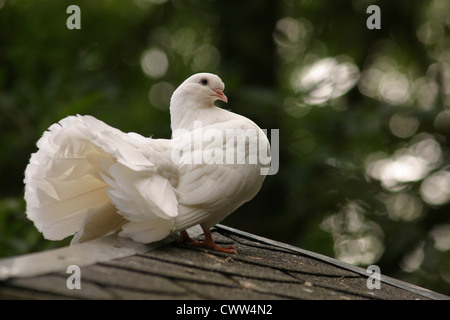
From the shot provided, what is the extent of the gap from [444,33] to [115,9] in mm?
6586

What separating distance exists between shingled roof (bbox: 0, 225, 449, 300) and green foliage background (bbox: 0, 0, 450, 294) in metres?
3.92

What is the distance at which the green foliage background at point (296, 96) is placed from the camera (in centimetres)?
844

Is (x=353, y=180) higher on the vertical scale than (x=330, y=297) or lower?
higher

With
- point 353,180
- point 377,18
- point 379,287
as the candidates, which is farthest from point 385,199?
point 379,287

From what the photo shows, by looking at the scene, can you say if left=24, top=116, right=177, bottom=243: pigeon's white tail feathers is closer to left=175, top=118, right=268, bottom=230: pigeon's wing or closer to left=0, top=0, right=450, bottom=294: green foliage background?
left=175, top=118, right=268, bottom=230: pigeon's wing

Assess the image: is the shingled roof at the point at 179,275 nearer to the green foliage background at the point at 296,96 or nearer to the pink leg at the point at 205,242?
the pink leg at the point at 205,242

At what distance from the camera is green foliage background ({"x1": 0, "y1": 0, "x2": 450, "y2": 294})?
27.7 feet

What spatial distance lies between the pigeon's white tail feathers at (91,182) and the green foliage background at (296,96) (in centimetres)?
332

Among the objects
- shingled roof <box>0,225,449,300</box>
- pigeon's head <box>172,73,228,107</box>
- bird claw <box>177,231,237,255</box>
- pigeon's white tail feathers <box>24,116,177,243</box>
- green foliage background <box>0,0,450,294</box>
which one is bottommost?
shingled roof <box>0,225,449,300</box>

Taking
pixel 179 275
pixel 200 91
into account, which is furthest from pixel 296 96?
pixel 179 275

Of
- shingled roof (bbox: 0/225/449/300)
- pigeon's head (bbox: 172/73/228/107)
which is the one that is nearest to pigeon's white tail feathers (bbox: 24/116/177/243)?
shingled roof (bbox: 0/225/449/300)

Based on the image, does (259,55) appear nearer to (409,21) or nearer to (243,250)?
(409,21)

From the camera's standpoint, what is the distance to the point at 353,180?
9406 millimetres

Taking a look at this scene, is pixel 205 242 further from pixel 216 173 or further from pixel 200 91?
pixel 200 91
